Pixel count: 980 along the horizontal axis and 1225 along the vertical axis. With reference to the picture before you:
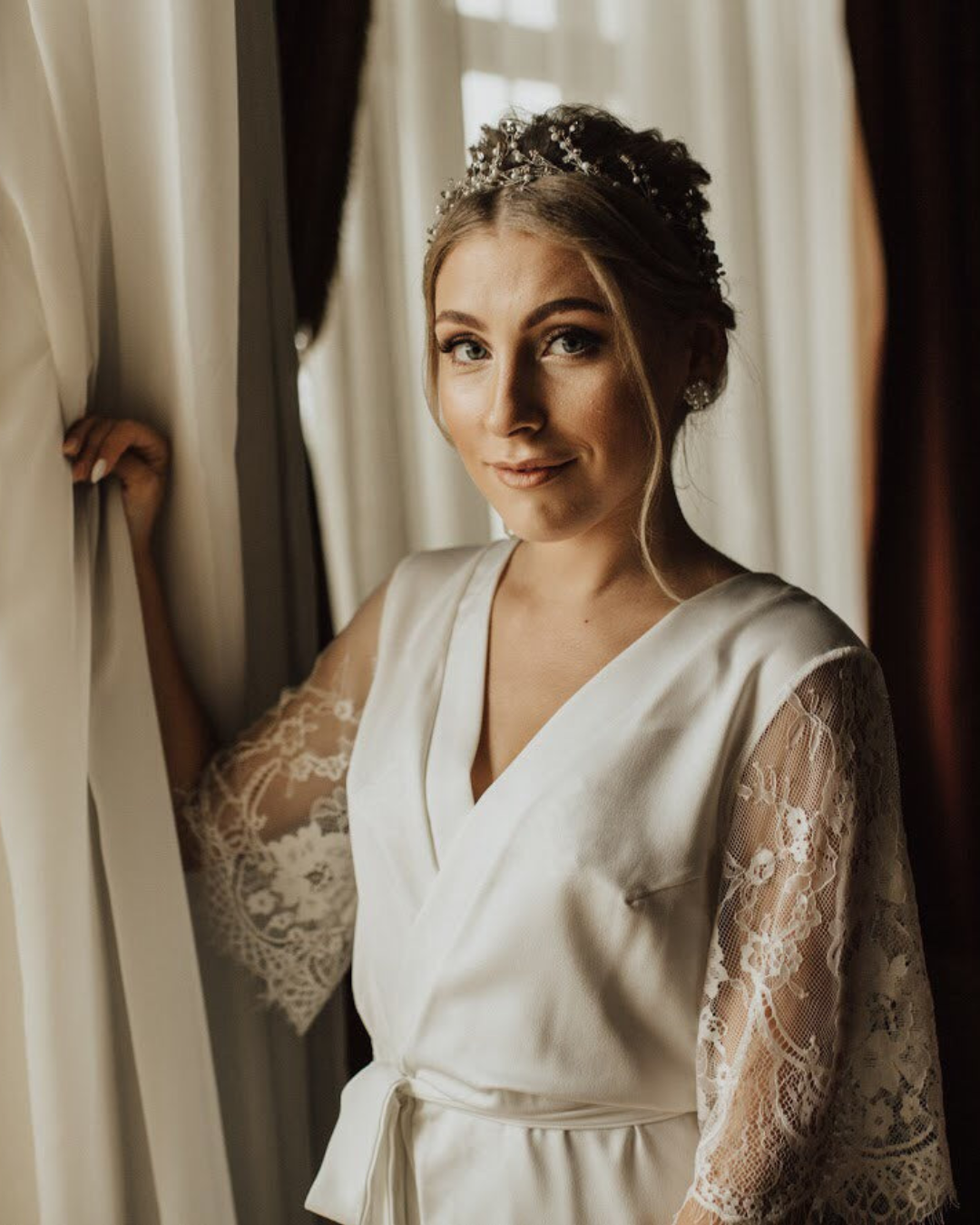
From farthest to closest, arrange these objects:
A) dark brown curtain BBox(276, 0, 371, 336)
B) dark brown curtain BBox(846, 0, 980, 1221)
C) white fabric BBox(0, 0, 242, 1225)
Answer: dark brown curtain BBox(846, 0, 980, 1221) < dark brown curtain BBox(276, 0, 371, 336) < white fabric BBox(0, 0, 242, 1225)

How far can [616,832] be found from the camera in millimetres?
1224

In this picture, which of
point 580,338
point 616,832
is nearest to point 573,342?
point 580,338

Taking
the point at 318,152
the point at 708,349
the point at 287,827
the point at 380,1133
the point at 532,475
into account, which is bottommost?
the point at 380,1133

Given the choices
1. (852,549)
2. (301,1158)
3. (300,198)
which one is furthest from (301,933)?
(852,549)

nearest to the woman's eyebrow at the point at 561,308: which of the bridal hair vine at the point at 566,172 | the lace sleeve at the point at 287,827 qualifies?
the bridal hair vine at the point at 566,172

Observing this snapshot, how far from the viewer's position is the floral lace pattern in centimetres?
143

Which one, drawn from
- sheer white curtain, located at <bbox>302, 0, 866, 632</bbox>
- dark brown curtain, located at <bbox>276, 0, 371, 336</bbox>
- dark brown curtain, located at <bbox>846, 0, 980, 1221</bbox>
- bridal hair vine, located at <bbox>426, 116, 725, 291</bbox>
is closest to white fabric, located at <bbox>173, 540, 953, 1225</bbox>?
bridal hair vine, located at <bbox>426, 116, 725, 291</bbox>

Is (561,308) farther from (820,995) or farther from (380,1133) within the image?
(380,1133)

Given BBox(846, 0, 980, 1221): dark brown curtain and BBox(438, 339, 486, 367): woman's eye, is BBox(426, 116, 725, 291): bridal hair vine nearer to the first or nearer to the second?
BBox(438, 339, 486, 367): woman's eye

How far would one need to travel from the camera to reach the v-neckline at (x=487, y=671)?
1.28 m

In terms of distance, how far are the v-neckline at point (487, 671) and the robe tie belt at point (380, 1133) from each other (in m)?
0.29

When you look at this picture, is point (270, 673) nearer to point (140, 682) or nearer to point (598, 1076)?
point (140, 682)

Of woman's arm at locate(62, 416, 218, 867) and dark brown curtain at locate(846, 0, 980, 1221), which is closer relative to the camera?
woman's arm at locate(62, 416, 218, 867)

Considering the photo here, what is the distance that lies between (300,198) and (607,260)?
0.55 metres
